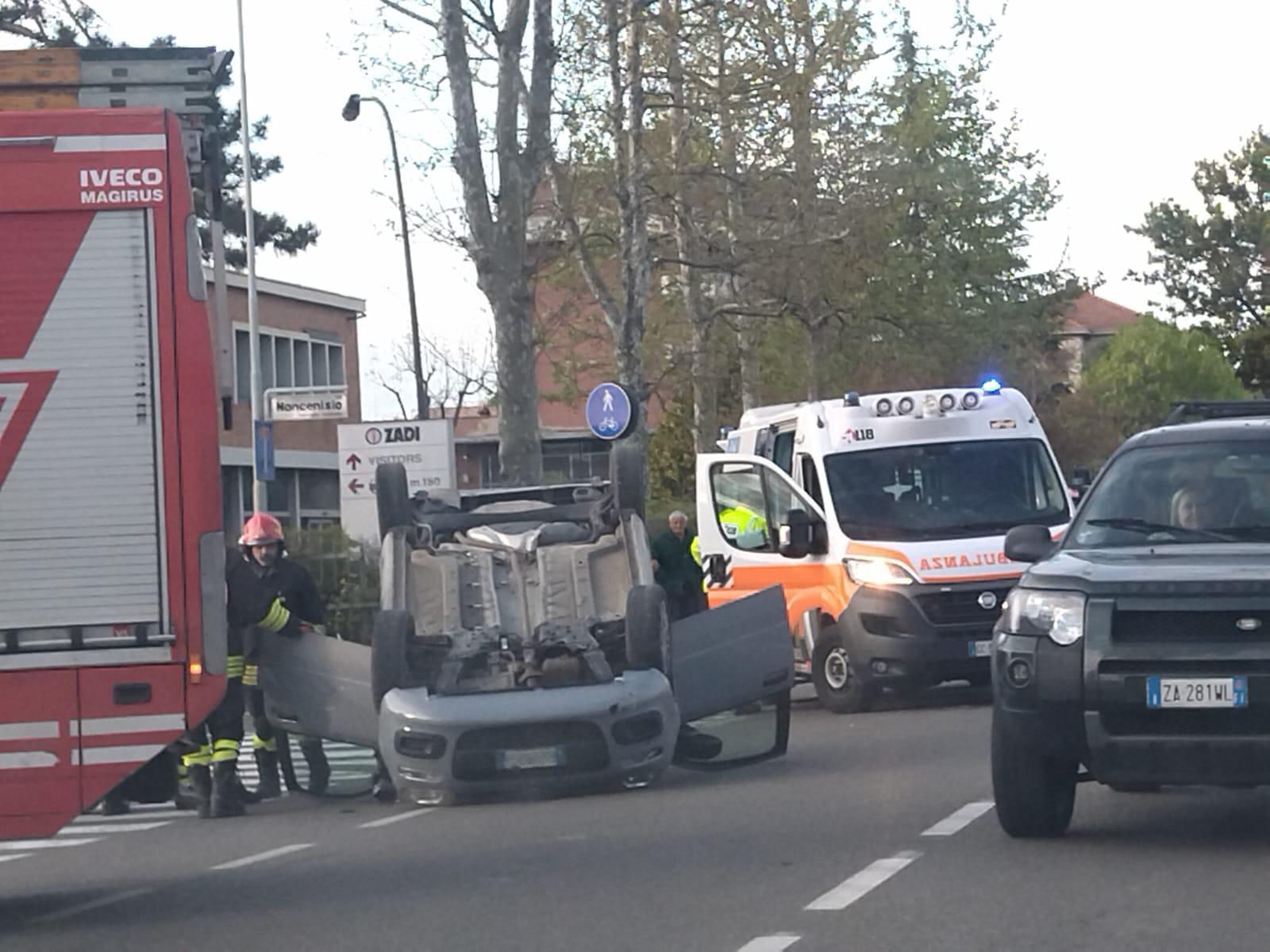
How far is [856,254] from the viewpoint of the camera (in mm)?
34500

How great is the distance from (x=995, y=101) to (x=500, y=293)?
2993cm

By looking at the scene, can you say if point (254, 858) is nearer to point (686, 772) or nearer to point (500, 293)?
point (686, 772)

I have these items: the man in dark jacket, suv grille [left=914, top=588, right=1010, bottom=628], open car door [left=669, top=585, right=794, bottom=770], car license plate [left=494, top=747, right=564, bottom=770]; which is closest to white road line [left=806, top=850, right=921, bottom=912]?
car license plate [left=494, top=747, right=564, bottom=770]

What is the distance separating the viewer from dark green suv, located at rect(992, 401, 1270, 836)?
358 inches

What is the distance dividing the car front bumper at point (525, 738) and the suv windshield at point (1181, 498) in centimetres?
310

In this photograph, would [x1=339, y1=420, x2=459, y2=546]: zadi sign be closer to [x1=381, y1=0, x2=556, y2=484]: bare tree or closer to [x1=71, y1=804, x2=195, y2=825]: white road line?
[x1=381, y1=0, x2=556, y2=484]: bare tree

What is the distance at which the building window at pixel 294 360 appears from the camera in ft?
176

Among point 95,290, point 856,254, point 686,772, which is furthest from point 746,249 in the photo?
point 95,290

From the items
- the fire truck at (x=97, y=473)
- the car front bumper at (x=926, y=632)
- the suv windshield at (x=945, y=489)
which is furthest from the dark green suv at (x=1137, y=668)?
the suv windshield at (x=945, y=489)

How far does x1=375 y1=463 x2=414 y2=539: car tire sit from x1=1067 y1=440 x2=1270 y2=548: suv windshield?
4.86m

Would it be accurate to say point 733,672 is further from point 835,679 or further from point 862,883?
point 835,679

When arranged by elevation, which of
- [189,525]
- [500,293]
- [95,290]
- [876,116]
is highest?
[876,116]

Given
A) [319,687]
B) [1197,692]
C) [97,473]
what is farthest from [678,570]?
[97,473]

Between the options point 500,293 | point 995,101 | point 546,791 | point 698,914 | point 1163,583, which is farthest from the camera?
point 995,101
